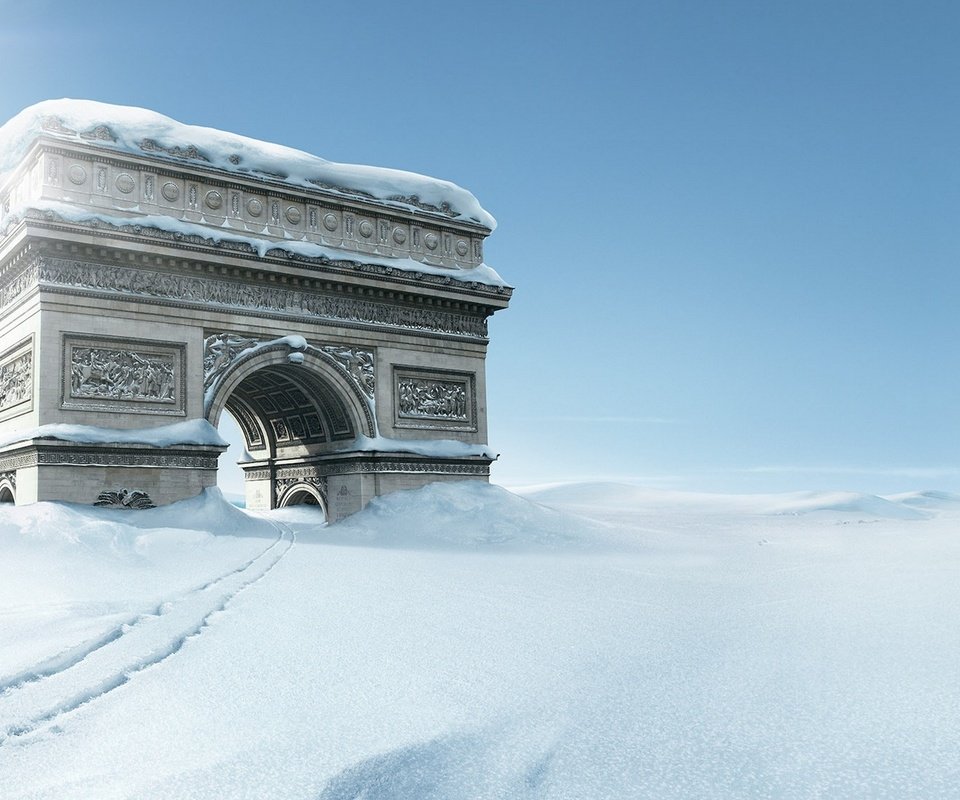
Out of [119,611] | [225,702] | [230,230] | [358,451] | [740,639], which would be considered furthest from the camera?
[358,451]

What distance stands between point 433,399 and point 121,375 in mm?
7554

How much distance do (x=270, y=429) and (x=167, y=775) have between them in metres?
22.1

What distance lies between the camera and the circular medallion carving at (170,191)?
19.5 m

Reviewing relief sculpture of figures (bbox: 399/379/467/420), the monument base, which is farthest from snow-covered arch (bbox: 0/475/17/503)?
relief sculpture of figures (bbox: 399/379/467/420)

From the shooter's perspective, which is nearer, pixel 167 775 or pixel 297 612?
pixel 167 775

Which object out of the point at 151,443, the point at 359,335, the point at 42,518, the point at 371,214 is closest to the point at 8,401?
the point at 151,443

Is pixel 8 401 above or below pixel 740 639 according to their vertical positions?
above

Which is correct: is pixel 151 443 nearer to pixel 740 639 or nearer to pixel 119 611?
pixel 119 611

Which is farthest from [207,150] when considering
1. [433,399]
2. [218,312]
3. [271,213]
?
[433,399]

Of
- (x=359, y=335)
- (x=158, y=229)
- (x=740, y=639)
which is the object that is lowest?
(x=740, y=639)

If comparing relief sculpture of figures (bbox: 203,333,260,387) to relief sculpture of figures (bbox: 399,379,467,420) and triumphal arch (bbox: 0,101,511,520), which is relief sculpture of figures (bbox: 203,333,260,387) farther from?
relief sculpture of figures (bbox: 399,379,467,420)

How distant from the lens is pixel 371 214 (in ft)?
73.1

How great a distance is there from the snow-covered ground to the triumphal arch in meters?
6.19

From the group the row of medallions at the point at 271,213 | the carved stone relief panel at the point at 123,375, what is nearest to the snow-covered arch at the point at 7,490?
the carved stone relief panel at the point at 123,375
